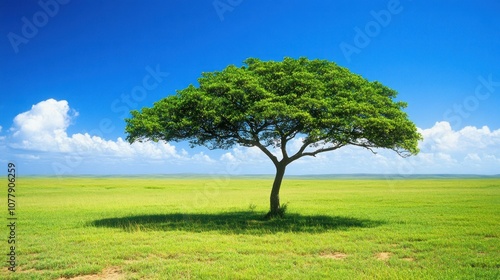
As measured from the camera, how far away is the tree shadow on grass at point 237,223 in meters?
21.2

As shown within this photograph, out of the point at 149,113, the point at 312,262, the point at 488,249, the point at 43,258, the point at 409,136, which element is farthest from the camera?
the point at 149,113

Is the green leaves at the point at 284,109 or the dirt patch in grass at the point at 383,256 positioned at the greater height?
the green leaves at the point at 284,109

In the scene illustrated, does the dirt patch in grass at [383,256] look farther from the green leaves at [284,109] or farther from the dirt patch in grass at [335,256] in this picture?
the green leaves at [284,109]

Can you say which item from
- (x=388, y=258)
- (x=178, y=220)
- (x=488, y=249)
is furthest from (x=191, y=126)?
(x=488, y=249)

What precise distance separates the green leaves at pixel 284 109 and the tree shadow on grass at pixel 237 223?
15.9ft

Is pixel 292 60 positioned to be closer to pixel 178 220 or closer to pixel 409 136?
pixel 409 136

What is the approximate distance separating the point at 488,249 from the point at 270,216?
13.4 metres

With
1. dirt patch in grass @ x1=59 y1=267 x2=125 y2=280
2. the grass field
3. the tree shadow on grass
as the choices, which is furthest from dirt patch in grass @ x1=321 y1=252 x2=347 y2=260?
dirt patch in grass @ x1=59 y1=267 x2=125 y2=280

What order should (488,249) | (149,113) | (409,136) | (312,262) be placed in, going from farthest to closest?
(149,113) → (409,136) → (488,249) → (312,262)

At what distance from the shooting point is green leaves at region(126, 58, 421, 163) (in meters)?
20.9

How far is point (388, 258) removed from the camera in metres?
14.0

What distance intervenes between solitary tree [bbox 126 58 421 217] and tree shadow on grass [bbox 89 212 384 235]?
2408 mm

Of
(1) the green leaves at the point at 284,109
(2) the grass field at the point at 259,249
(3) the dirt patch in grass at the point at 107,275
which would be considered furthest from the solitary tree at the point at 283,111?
(3) the dirt patch in grass at the point at 107,275

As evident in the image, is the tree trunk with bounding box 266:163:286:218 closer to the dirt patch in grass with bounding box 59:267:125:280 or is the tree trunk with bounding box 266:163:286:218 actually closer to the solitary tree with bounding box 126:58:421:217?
the solitary tree with bounding box 126:58:421:217
